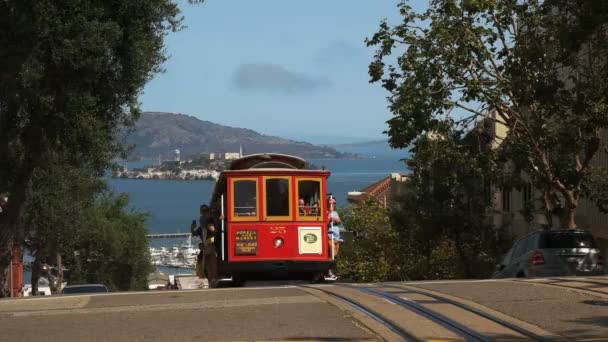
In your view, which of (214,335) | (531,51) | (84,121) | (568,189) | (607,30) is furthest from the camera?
(568,189)

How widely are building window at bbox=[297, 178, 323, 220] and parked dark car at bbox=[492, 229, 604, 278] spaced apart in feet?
14.4

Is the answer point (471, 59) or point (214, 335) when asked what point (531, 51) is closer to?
point (471, 59)

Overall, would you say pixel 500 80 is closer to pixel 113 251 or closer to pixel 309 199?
pixel 309 199

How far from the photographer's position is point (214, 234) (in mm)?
21531

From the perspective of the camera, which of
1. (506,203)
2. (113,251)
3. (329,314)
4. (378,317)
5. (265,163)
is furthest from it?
(113,251)

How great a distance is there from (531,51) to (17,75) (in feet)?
44.2

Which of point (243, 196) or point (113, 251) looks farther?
point (113, 251)

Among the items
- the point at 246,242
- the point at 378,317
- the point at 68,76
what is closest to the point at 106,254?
the point at 246,242

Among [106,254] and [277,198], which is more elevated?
[277,198]

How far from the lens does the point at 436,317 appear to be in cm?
1117

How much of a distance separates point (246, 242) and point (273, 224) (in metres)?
0.67

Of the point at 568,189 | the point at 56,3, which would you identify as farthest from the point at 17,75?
the point at 568,189

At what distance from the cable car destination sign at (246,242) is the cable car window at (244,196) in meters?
0.36

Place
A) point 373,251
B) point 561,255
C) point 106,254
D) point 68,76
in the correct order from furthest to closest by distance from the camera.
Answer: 1. point 106,254
2. point 373,251
3. point 561,255
4. point 68,76
